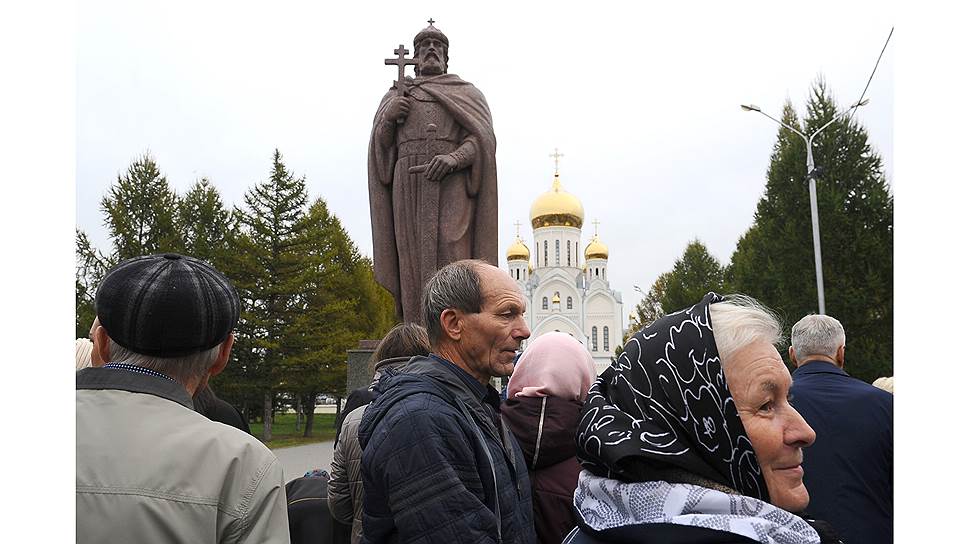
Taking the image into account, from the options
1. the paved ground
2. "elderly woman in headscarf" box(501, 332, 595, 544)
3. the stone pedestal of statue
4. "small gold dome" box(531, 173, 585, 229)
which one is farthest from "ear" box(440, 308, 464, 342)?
"small gold dome" box(531, 173, 585, 229)

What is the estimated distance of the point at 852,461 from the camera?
3252 mm

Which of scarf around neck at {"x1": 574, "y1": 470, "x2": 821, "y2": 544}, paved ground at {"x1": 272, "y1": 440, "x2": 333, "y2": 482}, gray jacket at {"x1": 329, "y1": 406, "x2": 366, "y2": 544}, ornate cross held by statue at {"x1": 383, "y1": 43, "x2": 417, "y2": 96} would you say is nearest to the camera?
scarf around neck at {"x1": 574, "y1": 470, "x2": 821, "y2": 544}

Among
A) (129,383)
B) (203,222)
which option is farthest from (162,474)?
(203,222)

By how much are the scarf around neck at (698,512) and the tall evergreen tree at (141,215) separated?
2974cm

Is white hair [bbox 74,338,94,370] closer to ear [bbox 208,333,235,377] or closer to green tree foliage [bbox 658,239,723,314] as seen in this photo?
ear [bbox 208,333,235,377]

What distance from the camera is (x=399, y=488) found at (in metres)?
2.14

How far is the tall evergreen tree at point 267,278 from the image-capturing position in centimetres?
2842

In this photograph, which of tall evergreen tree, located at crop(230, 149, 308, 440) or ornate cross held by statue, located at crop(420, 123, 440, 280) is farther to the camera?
tall evergreen tree, located at crop(230, 149, 308, 440)

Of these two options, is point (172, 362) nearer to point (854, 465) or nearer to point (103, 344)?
point (103, 344)

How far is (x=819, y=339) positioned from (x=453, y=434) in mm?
2258

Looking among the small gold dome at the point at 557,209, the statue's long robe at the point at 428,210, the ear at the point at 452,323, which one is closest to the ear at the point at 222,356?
the ear at the point at 452,323

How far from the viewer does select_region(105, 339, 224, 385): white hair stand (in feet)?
5.88

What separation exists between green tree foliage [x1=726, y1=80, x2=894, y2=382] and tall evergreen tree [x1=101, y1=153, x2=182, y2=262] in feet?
68.7

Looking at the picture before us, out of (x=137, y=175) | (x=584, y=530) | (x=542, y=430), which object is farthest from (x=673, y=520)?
(x=137, y=175)
